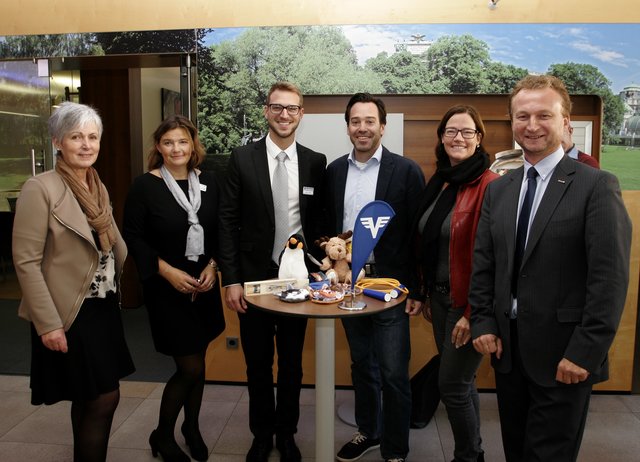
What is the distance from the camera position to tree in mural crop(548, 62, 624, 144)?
11.8ft

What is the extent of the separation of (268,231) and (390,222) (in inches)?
24.3

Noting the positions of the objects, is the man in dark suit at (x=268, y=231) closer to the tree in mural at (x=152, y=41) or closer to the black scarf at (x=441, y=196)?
the black scarf at (x=441, y=196)

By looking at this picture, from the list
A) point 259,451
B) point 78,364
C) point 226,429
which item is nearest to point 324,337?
point 259,451

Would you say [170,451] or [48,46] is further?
[48,46]

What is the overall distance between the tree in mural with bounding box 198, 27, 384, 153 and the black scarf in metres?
1.35

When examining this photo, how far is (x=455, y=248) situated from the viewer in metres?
2.36

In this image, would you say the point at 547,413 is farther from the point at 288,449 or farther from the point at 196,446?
the point at 196,446

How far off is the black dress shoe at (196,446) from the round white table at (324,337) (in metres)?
0.77

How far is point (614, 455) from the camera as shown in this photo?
307cm

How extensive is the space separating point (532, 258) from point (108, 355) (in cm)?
178

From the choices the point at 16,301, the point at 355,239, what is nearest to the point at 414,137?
the point at 355,239

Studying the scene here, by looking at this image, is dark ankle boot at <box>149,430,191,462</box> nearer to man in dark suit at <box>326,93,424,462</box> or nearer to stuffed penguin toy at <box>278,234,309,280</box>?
man in dark suit at <box>326,93,424,462</box>

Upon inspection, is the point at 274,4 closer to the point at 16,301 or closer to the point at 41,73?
the point at 41,73

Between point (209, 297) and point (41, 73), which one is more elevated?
point (41, 73)
